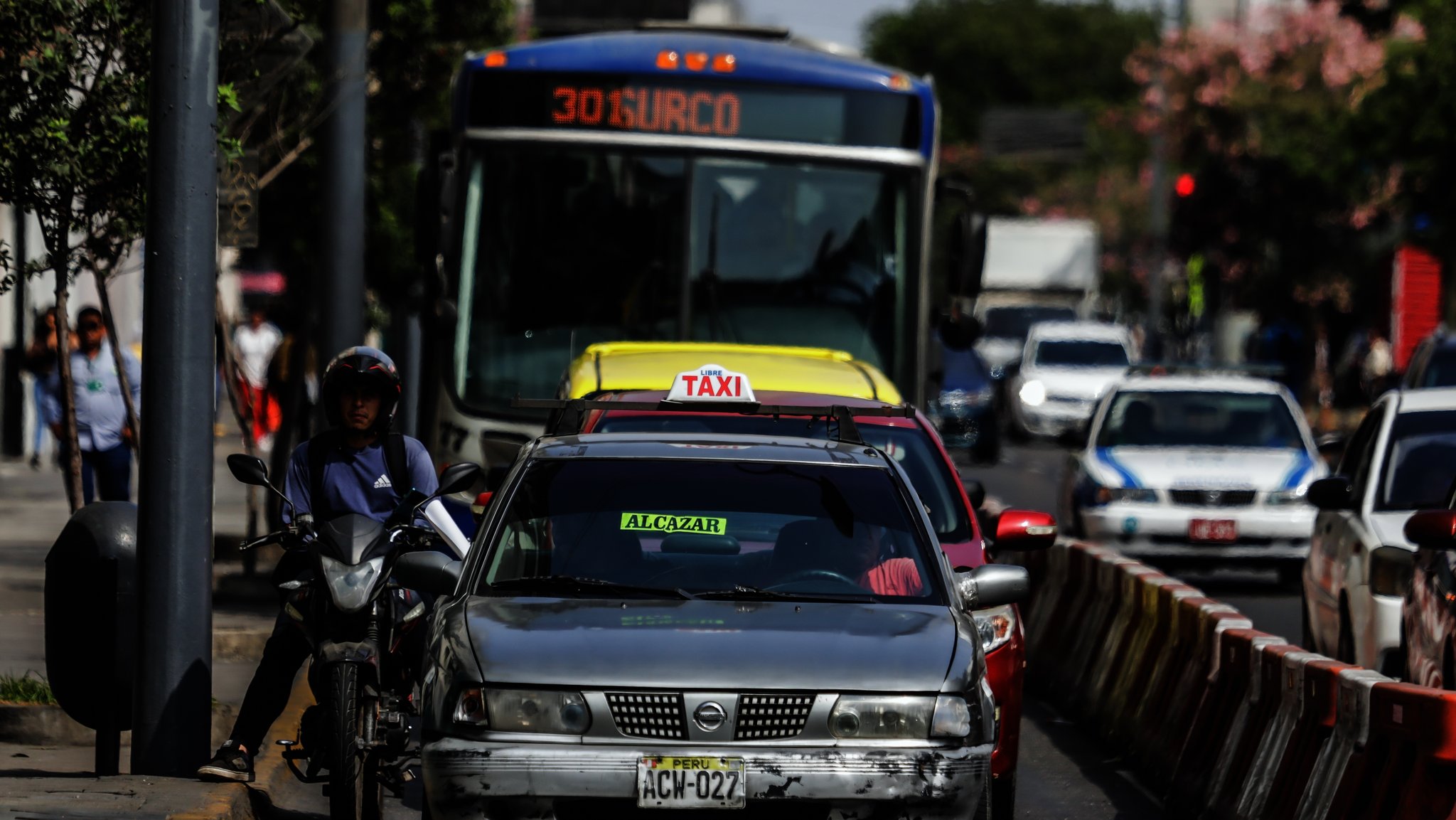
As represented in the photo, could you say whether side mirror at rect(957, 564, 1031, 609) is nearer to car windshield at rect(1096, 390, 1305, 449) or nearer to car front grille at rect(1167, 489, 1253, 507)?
car front grille at rect(1167, 489, 1253, 507)

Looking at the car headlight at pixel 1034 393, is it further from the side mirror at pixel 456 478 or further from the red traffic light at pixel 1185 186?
the side mirror at pixel 456 478

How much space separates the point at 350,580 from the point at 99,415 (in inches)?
322

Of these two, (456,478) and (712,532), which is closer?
(712,532)

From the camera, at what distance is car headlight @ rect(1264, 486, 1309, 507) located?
1756 centimetres

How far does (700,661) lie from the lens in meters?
6.34

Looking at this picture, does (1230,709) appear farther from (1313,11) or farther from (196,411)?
(1313,11)

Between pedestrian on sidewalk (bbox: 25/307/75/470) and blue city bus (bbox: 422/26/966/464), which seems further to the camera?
pedestrian on sidewalk (bbox: 25/307/75/470)

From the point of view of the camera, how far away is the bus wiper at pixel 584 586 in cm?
693

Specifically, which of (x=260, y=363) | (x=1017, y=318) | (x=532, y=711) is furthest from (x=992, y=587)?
(x=1017, y=318)

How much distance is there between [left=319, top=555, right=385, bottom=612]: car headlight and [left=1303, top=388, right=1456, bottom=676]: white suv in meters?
5.06

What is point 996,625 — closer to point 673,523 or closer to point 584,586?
point 673,523

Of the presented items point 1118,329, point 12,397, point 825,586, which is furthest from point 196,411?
point 1118,329

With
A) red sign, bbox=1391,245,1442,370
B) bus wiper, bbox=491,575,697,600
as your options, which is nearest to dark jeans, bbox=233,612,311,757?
bus wiper, bbox=491,575,697,600

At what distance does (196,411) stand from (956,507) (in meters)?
2.74
